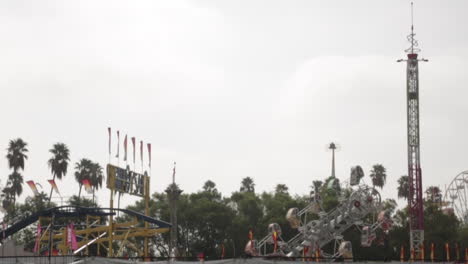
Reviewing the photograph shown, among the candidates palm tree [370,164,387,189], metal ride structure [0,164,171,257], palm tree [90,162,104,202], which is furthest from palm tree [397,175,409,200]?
metal ride structure [0,164,171,257]

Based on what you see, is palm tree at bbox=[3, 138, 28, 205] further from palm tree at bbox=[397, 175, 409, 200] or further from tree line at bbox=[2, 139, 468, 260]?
palm tree at bbox=[397, 175, 409, 200]

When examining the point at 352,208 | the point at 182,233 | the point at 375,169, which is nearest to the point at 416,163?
the point at 352,208

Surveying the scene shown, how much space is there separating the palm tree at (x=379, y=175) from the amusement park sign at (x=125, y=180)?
297ft

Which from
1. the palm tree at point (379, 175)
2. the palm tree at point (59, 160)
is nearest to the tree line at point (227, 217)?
the palm tree at point (59, 160)

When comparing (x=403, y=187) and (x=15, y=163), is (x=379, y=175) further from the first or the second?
(x=15, y=163)

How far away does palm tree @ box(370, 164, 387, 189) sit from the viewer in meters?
158

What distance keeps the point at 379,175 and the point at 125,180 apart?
95.9 metres

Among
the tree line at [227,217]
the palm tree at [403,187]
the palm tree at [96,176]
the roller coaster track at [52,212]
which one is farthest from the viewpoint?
the palm tree at [403,187]

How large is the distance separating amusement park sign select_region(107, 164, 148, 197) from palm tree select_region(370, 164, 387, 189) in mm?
90420

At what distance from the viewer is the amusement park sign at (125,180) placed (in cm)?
6806

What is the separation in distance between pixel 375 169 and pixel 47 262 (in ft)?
431

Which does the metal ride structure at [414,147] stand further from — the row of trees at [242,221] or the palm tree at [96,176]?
the palm tree at [96,176]

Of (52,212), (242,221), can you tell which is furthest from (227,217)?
(52,212)

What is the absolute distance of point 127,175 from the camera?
234 ft
